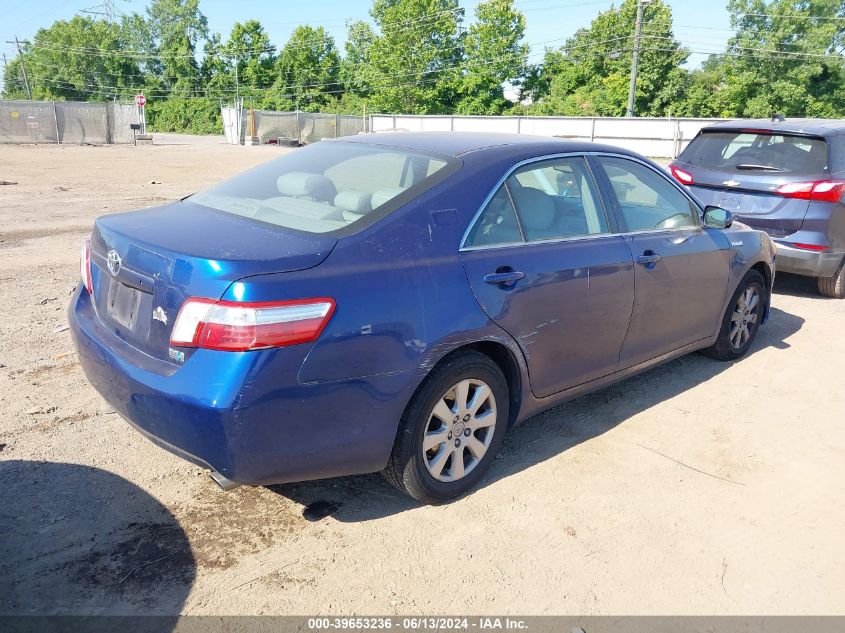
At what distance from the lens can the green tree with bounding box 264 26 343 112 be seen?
80.2 m

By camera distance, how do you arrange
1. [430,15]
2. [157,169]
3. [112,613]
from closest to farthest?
[112,613] < [157,169] < [430,15]

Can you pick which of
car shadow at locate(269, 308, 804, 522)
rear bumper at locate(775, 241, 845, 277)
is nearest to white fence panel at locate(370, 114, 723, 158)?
rear bumper at locate(775, 241, 845, 277)

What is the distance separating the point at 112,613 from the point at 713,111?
59585mm

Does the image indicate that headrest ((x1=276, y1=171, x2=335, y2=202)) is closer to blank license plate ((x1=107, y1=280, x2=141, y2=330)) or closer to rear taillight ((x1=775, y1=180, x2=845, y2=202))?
blank license plate ((x1=107, y1=280, x2=141, y2=330))

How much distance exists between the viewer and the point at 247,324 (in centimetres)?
262

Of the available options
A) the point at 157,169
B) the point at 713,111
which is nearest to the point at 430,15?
the point at 713,111

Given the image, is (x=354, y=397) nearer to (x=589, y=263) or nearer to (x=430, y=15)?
(x=589, y=263)

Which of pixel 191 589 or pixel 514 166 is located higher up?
pixel 514 166

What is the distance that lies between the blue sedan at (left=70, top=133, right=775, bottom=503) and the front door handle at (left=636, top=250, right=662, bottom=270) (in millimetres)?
13

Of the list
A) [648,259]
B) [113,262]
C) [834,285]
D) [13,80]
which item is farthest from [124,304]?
[13,80]

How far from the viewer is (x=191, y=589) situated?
2.75 meters

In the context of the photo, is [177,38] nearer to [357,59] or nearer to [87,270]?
[357,59]

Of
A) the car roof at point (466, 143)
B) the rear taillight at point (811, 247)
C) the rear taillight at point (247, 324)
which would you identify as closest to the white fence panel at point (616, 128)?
the rear taillight at point (811, 247)

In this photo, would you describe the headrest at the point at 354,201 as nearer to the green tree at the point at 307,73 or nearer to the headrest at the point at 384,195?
the headrest at the point at 384,195
